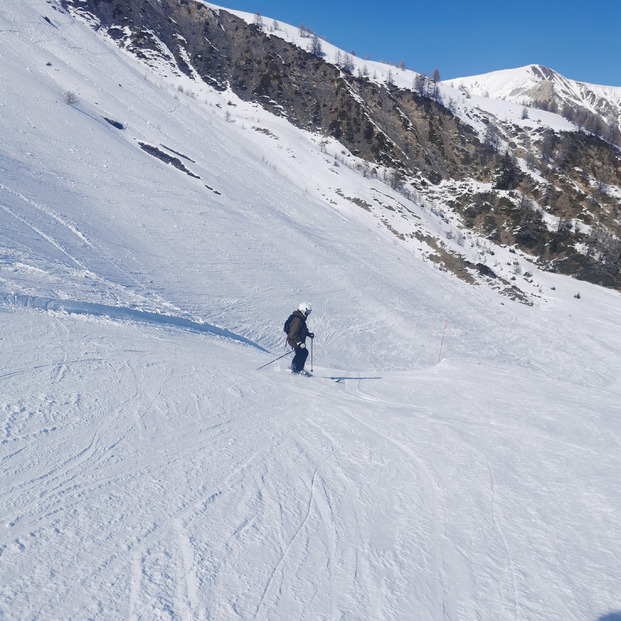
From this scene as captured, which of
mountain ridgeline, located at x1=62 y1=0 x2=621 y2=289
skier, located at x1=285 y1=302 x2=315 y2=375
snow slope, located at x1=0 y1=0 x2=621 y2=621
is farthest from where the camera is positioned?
mountain ridgeline, located at x1=62 y1=0 x2=621 y2=289

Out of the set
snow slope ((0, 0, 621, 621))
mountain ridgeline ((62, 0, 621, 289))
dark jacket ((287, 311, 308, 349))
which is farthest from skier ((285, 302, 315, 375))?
mountain ridgeline ((62, 0, 621, 289))

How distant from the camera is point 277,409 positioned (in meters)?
6.66

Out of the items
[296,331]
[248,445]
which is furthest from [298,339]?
[248,445]

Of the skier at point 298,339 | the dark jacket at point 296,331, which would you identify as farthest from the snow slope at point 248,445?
the dark jacket at point 296,331

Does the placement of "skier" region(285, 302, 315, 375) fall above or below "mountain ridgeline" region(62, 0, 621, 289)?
below

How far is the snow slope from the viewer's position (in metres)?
3.02

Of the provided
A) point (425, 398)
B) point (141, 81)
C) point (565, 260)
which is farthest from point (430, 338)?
point (141, 81)

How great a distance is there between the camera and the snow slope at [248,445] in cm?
302

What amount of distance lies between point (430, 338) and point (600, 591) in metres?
14.1

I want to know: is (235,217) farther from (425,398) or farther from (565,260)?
(565,260)

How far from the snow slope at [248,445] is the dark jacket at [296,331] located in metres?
0.82

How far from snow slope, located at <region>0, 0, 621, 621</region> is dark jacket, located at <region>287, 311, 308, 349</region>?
82cm

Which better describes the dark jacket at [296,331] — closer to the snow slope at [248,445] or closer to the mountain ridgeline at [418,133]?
the snow slope at [248,445]

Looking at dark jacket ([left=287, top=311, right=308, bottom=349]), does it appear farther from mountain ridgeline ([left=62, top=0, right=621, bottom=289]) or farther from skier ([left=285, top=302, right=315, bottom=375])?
mountain ridgeline ([left=62, top=0, right=621, bottom=289])
